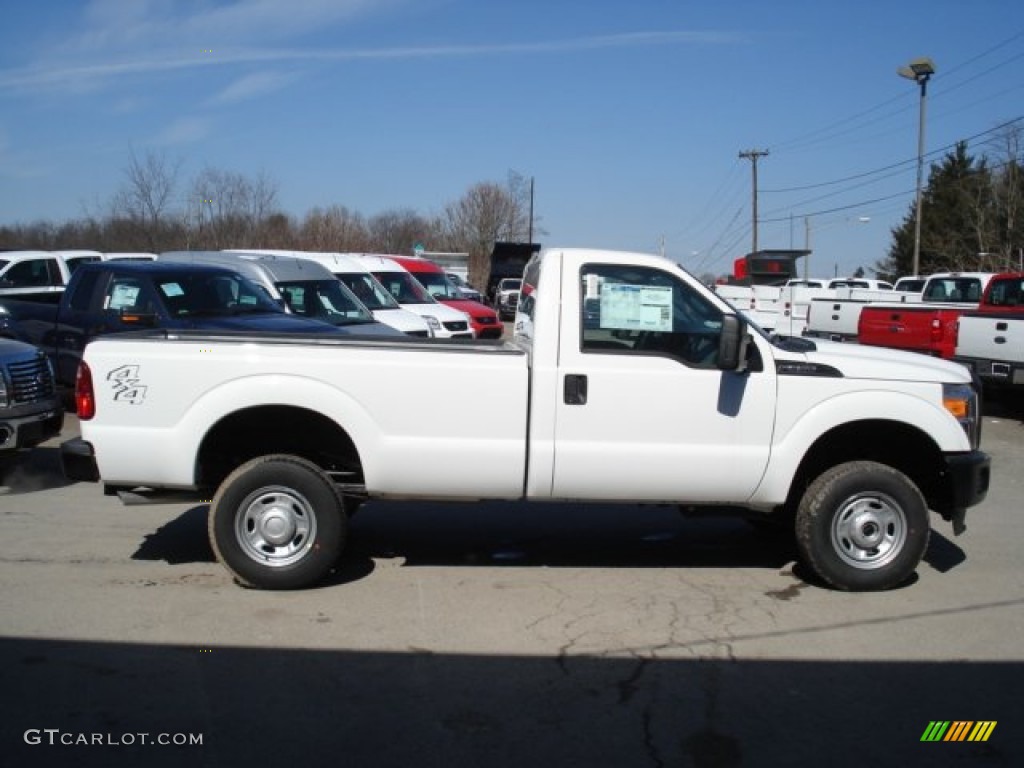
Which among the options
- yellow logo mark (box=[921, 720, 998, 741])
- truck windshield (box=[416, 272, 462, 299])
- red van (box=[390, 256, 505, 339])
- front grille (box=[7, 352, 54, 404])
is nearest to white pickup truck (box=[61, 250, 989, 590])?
yellow logo mark (box=[921, 720, 998, 741])

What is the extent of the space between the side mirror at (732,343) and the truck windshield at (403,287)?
13.4m

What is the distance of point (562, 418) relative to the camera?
5.60 metres

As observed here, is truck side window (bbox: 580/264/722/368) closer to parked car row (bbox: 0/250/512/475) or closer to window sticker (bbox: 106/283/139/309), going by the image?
parked car row (bbox: 0/250/512/475)

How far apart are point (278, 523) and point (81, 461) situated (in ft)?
4.02

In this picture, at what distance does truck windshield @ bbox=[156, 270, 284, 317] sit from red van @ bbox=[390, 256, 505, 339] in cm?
1005

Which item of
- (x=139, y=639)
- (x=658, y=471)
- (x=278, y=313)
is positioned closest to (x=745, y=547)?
(x=658, y=471)

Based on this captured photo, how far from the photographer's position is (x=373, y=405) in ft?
18.4

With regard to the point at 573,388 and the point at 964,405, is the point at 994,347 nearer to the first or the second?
the point at 964,405

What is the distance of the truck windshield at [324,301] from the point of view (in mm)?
13500

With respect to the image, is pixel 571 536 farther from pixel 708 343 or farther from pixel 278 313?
pixel 278 313

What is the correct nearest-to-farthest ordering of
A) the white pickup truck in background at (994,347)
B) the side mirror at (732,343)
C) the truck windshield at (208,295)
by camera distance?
the side mirror at (732,343) → the truck windshield at (208,295) → the white pickup truck in background at (994,347)

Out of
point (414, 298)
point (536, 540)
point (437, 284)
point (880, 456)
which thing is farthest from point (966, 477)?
point (437, 284)

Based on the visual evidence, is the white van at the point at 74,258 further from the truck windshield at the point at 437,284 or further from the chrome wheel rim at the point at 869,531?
the chrome wheel rim at the point at 869,531

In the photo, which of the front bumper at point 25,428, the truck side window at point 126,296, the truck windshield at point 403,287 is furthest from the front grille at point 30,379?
the truck windshield at point 403,287
